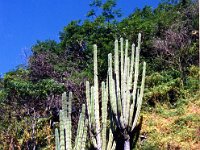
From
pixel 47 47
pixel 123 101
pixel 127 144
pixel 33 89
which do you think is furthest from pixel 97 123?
pixel 47 47

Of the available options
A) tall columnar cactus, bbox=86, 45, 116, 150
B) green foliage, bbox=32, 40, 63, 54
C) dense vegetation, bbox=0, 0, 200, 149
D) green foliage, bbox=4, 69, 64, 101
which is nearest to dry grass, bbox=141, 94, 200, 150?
dense vegetation, bbox=0, 0, 200, 149

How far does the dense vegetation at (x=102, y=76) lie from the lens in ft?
38.7

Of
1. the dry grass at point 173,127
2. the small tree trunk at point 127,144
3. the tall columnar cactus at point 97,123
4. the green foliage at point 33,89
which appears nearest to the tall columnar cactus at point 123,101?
the small tree trunk at point 127,144

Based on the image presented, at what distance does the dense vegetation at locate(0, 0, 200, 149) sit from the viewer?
11.8 m

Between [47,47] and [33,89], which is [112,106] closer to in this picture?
[33,89]

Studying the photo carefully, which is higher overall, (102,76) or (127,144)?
(102,76)

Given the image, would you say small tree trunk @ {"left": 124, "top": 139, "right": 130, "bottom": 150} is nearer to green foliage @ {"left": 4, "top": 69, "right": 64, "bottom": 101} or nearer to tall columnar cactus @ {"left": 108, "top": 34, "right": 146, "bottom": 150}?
tall columnar cactus @ {"left": 108, "top": 34, "right": 146, "bottom": 150}

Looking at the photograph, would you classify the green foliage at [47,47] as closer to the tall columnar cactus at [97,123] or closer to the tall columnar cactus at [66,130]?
the tall columnar cactus at [97,123]

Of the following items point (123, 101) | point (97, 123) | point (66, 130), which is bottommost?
point (66, 130)

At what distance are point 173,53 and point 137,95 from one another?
4.20m

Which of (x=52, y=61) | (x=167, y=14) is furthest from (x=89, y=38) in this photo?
(x=167, y=14)

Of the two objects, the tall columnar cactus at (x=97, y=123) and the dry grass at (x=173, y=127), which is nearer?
the tall columnar cactus at (x=97, y=123)

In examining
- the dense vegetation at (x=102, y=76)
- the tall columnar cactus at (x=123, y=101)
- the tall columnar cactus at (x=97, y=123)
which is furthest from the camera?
the dense vegetation at (x=102, y=76)

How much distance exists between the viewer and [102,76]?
1441cm
